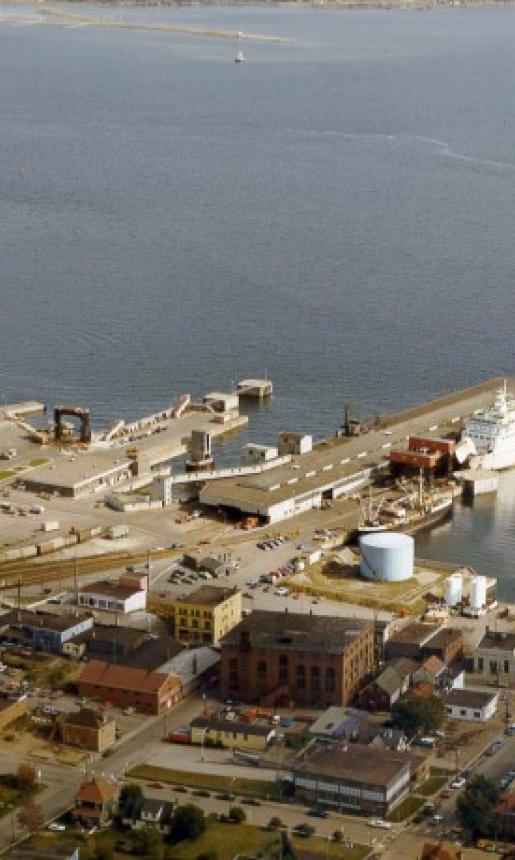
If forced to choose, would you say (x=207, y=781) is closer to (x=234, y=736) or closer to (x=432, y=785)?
(x=234, y=736)

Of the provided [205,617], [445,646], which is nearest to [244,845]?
[445,646]

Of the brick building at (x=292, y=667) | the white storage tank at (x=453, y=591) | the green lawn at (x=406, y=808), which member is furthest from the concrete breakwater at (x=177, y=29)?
the green lawn at (x=406, y=808)

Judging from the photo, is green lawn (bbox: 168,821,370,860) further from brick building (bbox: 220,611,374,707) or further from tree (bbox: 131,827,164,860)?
brick building (bbox: 220,611,374,707)

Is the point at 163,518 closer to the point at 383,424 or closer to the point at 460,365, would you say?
the point at 383,424

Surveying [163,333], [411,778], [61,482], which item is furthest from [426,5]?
[411,778]

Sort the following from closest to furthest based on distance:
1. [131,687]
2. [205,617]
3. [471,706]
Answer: [471,706], [131,687], [205,617]

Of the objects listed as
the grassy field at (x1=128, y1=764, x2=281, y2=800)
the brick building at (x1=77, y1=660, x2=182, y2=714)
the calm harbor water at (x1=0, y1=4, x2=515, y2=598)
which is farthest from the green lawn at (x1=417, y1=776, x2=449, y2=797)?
the calm harbor water at (x1=0, y1=4, x2=515, y2=598)

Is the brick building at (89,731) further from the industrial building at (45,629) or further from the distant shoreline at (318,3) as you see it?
the distant shoreline at (318,3)
